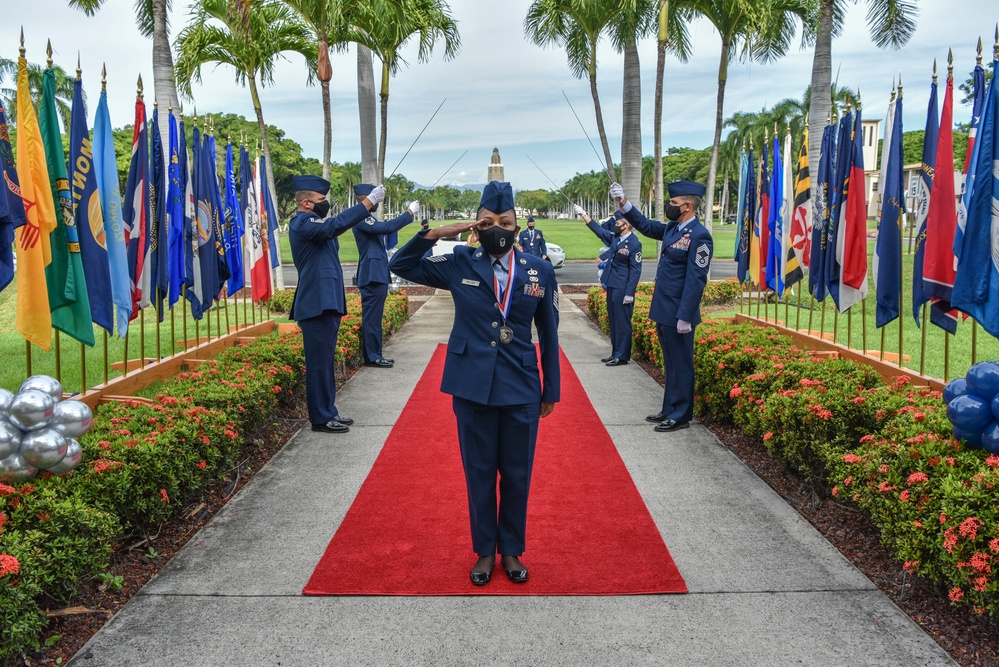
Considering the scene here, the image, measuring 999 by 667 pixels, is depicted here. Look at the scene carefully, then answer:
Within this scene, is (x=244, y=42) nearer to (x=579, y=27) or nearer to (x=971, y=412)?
(x=579, y=27)

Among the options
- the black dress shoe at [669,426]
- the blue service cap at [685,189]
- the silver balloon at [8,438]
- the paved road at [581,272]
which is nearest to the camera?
the silver balloon at [8,438]

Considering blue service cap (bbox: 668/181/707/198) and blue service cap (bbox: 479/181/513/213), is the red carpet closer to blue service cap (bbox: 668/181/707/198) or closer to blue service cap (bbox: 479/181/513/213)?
blue service cap (bbox: 479/181/513/213)

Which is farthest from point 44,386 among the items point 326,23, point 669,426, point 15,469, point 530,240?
point 326,23

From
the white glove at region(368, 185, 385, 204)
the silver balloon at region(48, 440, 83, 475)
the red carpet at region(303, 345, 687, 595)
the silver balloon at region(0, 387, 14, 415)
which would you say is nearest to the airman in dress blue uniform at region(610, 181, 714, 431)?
the red carpet at region(303, 345, 687, 595)

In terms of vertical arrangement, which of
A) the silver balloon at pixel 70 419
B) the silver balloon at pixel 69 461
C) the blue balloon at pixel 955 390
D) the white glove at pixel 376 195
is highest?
the white glove at pixel 376 195

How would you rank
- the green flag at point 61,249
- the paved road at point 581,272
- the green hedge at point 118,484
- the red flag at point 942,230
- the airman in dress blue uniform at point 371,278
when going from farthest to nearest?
the paved road at point 581,272 < the airman in dress blue uniform at point 371,278 < the red flag at point 942,230 < the green flag at point 61,249 < the green hedge at point 118,484

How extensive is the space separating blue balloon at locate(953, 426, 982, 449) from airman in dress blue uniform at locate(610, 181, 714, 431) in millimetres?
2830

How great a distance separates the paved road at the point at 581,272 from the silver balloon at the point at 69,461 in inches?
758

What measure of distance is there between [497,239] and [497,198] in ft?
0.64

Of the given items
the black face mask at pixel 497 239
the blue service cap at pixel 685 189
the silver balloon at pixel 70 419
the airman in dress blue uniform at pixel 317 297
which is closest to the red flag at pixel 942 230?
the blue service cap at pixel 685 189

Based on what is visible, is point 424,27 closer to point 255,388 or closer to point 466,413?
point 255,388

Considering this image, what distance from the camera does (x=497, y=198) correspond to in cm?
385

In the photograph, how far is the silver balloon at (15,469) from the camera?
12.1 feet

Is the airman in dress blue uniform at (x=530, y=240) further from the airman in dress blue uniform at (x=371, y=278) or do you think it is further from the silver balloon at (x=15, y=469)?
the silver balloon at (x=15, y=469)
